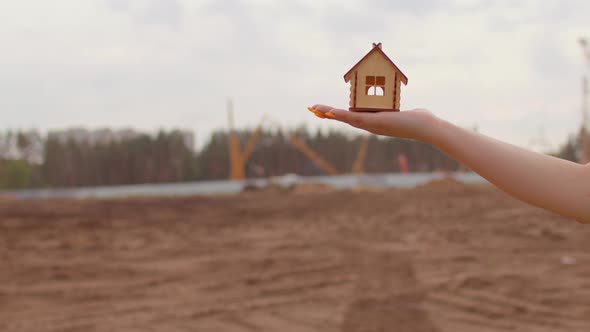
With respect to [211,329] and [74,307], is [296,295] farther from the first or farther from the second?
[74,307]

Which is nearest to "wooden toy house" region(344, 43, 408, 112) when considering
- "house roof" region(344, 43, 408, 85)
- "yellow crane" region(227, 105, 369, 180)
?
"house roof" region(344, 43, 408, 85)

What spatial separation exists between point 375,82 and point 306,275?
217 inches

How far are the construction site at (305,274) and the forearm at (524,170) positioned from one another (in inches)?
139

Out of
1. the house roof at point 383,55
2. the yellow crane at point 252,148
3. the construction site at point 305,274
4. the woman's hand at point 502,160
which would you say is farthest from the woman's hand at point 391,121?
the yellow crane at point 252,148

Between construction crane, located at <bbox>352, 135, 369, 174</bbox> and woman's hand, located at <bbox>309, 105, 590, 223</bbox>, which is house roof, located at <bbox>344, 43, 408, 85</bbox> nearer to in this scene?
woman's hand, located at <bbox>309, 105, 590, 223</bbox>

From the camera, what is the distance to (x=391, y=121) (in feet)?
4.99

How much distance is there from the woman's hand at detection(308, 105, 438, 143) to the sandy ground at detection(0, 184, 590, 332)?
11.8ft

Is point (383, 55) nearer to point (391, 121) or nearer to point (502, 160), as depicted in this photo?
point (391, 121)

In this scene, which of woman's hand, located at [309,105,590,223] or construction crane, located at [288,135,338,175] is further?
construction crane, located at [288,135,338,175]

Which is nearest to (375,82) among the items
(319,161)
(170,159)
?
(319,161)

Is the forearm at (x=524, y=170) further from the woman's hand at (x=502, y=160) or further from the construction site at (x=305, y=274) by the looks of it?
the construction site at (x=305, y=274)

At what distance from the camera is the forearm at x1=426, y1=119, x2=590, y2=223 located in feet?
5.04

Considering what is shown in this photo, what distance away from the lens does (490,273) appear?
6785 mm

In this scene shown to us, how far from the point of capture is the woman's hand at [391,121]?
1.53 m
